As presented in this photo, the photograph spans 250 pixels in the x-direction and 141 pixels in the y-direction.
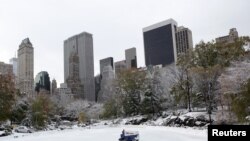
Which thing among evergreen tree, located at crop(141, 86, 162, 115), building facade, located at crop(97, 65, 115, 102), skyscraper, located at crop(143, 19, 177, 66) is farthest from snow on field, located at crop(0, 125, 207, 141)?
skyscraper, located at crop(143, 19, 177, 66)

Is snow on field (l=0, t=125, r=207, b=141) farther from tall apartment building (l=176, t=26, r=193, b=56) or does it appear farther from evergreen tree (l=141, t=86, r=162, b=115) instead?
tall apartment building (l=176, t=26, r=193, b=56)

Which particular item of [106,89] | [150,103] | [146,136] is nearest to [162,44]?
[106,89]

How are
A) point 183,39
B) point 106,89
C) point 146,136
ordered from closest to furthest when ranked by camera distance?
point 146,136, point 106,89, point 183,39

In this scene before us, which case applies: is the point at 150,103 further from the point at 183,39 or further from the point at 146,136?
the point at 183,39

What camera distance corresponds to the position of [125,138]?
21.4m

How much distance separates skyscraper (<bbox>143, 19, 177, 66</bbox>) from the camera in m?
189

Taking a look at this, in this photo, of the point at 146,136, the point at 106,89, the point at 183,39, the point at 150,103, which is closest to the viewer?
the point at 146,136

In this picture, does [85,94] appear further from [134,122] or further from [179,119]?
[179,119]

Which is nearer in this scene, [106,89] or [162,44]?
[106,89]

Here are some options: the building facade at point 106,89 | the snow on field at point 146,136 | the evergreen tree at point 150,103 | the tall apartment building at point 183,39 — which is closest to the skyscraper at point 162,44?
the tall apartment building at point 183,39

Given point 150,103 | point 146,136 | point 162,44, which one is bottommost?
point 146,136

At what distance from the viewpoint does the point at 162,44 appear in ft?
637

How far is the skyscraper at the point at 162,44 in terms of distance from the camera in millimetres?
189125

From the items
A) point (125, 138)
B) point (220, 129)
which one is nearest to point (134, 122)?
point (125, 138)
